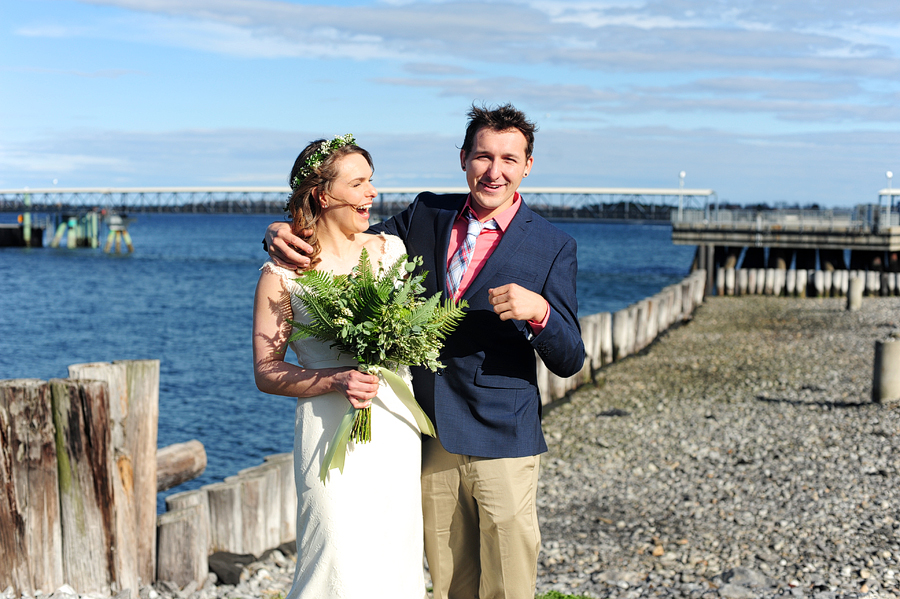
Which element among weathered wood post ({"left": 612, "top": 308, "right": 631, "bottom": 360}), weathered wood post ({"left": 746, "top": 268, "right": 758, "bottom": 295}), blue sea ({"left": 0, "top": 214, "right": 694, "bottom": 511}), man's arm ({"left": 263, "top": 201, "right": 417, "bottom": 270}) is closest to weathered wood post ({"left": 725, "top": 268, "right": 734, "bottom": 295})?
weathered wood post ({"left": 746, "top": 268, "right": 758, "bottom": 295})

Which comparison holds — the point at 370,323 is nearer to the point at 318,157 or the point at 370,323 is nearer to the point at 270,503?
the point at 318,157

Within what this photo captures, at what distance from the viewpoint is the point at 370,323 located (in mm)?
3055

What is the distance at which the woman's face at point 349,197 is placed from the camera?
3439 millimetres

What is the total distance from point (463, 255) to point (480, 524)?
119cm

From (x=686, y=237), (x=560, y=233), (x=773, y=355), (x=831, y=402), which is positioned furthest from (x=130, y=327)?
(x=560, y=233)

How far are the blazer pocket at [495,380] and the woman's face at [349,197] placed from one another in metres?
0.80

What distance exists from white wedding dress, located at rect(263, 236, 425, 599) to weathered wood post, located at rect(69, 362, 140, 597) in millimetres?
2356

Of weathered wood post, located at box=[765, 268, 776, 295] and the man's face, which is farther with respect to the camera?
weathered wood post, located at box=[765, 268, 776, 295]

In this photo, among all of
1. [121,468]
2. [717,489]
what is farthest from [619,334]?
[121,468]

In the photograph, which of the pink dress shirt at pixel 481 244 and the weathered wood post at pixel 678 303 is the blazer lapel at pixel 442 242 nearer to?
the pink dress shirt at pixel 481 244

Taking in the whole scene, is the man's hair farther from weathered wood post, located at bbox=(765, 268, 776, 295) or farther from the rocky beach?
weathered wood post, located at bbox=(765, 268, 776, 295)

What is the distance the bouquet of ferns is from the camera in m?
3.08

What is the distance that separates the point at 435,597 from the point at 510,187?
187cm

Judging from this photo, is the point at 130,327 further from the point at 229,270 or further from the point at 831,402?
the point at 229,270
